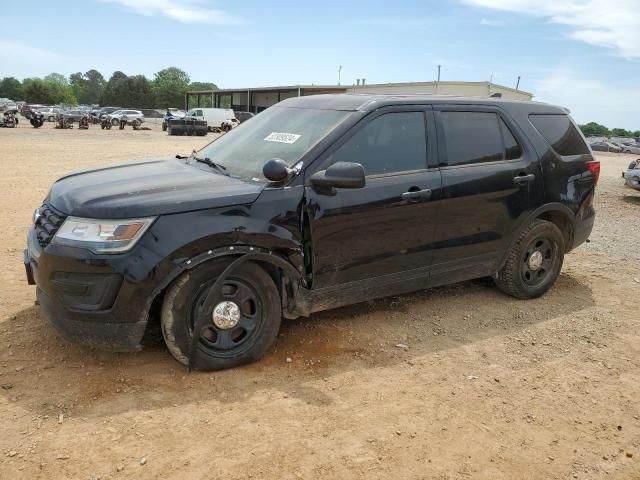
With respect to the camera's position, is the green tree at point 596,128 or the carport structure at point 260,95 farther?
the green tree at point 596,128

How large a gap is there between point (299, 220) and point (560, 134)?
302cm

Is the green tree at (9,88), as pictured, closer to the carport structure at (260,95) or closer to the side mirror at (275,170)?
the carport structure at (260,95)

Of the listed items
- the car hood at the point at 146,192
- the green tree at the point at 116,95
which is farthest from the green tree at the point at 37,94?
the car hood at the point at 146,192

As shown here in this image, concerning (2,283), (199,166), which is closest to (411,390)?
(199,166)

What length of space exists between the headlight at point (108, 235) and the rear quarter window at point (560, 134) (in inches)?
144

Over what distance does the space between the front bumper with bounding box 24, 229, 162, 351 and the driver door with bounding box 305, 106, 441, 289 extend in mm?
1193

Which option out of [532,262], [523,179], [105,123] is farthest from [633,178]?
[105,123]

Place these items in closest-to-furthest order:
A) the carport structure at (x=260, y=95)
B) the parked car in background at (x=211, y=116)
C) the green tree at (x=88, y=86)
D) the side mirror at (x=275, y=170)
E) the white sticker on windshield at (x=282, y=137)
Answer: the side mirror at (x=275, y=170) → the white sticker on windshield at (x=282, y=137) → the parked car in background at (x=211, y=116) → the carport structure at (x=260, y=95) → the green tree at (x=88, y=86)

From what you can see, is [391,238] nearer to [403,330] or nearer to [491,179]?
[403,330]

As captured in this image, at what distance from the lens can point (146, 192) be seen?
3395 millimetres

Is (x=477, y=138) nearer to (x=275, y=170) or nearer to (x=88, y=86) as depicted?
(x=275, y=170)

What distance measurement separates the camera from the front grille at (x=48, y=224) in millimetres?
3332

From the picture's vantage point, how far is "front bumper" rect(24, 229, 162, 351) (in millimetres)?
3145

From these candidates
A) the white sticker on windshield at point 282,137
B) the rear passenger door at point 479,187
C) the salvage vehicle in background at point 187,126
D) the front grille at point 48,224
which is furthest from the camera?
the salvage vehicle in background at point 187,126
